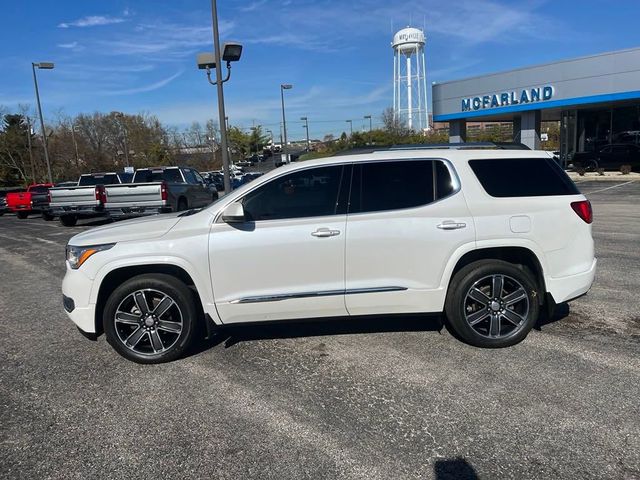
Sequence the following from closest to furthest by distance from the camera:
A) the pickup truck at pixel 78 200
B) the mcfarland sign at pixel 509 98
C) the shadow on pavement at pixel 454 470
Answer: the shadow on pavement at pixel 454 470, the pickup truck at pixel 78 200, the mcfarland sign at pixel 509 98

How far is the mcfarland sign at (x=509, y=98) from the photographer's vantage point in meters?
27.0

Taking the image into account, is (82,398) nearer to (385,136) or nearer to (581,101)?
(581,101)

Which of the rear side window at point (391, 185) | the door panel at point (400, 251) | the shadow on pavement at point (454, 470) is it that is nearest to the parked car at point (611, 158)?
the rear side window at point (391, 185)

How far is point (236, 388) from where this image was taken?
3801 mm

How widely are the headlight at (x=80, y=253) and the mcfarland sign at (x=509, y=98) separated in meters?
27.9

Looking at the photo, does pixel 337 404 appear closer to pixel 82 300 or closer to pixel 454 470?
pixel 454 470

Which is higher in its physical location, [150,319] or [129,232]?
[129,232]

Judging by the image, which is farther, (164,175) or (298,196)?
(164,175)

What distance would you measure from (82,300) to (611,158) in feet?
106

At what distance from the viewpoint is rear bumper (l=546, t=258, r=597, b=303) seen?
4.35 m

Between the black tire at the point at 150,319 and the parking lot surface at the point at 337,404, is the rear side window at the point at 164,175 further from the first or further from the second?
the black tire at the point at 150,319

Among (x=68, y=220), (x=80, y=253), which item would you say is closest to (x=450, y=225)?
(x=80, y=253)

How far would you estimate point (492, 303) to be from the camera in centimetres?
430

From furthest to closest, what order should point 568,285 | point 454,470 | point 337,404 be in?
point 568,285
point 337,404
point 454,470
